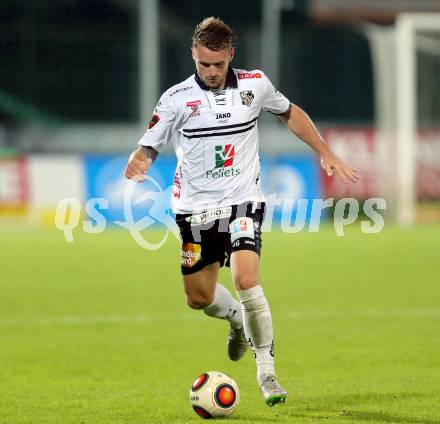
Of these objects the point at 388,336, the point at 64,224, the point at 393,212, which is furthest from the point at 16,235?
the point at 388,336

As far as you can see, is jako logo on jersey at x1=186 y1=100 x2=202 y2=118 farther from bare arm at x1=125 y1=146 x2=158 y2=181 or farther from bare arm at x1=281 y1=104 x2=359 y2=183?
bare arm at x1=281 y1=104 x2=359 y2=183

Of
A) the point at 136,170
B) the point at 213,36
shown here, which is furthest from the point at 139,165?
the point at 213,36

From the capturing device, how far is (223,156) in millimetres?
7273

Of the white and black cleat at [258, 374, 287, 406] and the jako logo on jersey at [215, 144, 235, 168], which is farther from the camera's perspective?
the jako logo on jersey at [215, 144, 235, 168]

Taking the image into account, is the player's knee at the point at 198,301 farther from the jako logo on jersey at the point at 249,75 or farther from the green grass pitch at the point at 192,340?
the jako logo on jersey at the point at 249,75

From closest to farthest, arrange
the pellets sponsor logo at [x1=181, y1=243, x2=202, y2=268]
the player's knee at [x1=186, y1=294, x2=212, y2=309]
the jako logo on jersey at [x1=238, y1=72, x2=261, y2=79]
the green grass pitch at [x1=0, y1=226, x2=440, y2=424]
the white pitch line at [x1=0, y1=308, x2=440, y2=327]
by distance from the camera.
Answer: the green grass pitch at [x1=0, y1=226, x2=440, y2=424] < the jako logo on jersey at [x1=238, y1=72, x2=261, y2=79] < the pellets sponsor logo at [x1=181, y1=243, x2=202, y2=268] < the player's knee at [x1=186, y1=294, x2=212, y2=309] < the white pitch line at [x1=0, y1=308, x2=440, y2=327]

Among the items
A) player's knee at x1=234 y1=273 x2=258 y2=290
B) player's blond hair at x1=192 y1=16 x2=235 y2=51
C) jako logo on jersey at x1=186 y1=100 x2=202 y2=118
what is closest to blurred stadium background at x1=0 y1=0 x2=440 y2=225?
jako logo on jersey at x1=186 y1=100 x2=202 y2=118

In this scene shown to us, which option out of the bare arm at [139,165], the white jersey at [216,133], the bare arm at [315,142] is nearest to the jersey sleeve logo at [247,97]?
the white jersey at [216,133]

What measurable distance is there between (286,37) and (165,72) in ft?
15.7

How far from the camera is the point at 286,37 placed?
38969mm

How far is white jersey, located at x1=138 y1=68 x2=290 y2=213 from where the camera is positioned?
23.8 ft

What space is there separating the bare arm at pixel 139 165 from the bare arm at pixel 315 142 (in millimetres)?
991

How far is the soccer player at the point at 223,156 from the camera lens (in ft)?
22.8

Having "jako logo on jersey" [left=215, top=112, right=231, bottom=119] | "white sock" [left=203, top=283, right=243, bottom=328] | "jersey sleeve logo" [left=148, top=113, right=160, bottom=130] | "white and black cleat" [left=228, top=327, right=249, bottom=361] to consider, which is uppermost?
"jako logo on jersey" [left=215, top=112, right=231, bottom=119]
